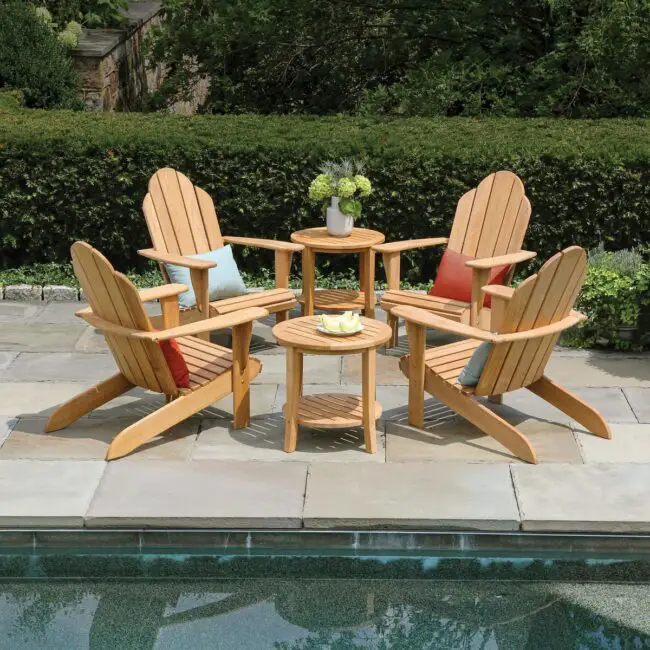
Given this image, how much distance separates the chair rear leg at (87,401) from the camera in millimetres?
5871

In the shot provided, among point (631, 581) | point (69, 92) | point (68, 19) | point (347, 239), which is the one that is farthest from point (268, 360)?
point (68, 19)

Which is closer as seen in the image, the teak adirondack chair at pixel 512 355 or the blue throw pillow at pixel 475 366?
the teak adirondack chair at pixel 512 355

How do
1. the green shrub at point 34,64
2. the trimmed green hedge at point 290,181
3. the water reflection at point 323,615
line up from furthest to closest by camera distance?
the green shrub at point 34,64, the trimmed green hedge at point 290,181, the water reflection at point 323,615

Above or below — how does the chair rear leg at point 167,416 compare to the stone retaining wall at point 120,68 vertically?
below

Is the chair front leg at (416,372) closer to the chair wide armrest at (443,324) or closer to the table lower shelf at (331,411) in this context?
the chair wide armrest at (443,324)

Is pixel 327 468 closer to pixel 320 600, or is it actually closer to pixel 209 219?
pixel 320 600

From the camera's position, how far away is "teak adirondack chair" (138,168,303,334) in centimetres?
697

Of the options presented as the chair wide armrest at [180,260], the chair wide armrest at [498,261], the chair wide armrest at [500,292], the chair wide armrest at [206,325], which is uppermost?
the chair wide armrest at [500,292]

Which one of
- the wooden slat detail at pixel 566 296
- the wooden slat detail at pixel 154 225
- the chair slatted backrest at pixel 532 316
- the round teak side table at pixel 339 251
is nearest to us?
the chair slatted backrest at pixel 532 316

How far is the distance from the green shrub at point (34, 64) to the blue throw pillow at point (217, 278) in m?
4.16

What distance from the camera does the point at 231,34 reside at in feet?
38.0

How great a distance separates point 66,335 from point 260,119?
2.79m

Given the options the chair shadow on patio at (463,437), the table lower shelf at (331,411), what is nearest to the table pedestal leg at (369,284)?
the chair shadow on patio at (463,437)

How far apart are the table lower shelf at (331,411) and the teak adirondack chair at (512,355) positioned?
0.29m
